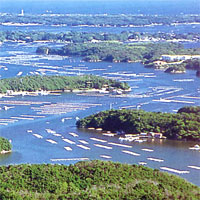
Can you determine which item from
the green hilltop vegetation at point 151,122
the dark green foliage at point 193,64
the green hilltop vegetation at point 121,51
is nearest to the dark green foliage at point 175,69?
the dark green foliage at point 193,64

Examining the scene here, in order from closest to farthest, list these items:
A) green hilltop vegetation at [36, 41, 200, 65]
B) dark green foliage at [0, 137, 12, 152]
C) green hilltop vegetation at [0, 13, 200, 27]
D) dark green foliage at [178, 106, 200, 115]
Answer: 1. dark green foliage at [0, 137, 12, 152]
2. dark green foliage at [178, 106, 200, 115]
3. green hilltop vegetation at [36, 41, 200, 65]
4. green hilltop vegetation at [0, 13, 200, 27]

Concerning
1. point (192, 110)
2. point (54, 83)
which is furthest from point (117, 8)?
point (192, 110)

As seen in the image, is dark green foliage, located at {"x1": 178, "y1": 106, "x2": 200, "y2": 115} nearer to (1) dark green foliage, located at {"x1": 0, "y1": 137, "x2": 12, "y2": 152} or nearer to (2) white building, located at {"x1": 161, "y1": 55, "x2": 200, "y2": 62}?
(1) dark green foliage, located at {"x1": 0, "y1": 137, "x2": 12, "y2": 152}

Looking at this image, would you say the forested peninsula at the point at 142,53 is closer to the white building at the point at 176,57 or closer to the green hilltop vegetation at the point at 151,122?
the white building at the point at 176,57

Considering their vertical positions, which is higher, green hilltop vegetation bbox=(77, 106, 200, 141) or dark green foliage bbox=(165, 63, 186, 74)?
dark green foliage bbox=(165, 63, 186, 74)

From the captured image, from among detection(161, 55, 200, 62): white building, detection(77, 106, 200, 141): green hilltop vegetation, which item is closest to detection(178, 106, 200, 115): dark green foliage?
detection(77, 106, 200, 141): green hilltop vegetation

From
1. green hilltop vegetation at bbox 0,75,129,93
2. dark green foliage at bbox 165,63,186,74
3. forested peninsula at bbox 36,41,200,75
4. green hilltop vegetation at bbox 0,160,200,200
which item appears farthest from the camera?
forested peninsula at bbox 36,41,200,75

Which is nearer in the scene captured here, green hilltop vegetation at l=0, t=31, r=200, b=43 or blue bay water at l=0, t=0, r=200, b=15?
green hilltop vegetation at l=0, t=31, r=200, b=43
